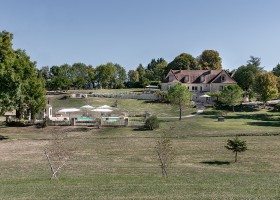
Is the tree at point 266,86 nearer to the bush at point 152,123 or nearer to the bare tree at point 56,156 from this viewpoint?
the bush at point 152,123

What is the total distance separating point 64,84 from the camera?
11000cm

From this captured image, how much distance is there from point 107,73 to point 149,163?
99891 millimetres

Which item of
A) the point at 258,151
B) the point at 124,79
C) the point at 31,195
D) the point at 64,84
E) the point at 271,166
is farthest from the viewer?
the point at 124,79

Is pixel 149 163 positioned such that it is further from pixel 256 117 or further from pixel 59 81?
pixel 59 81

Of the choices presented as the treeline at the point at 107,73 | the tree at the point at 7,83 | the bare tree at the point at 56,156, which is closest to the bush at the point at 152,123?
the bare tree at the point at 56,156

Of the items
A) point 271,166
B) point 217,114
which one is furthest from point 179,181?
point 217,114

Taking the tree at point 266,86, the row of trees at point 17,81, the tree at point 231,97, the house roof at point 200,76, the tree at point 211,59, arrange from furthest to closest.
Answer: the tree at point 211,59, the house roof at point 200,76, the tree at point 266,86, the tree at point 231,97, the row of trees at point 17,81

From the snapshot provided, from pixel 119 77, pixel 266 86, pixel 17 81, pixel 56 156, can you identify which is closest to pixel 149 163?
pixel 56 156

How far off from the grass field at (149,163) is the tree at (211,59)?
60.0 meters

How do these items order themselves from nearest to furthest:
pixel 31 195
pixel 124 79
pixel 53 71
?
pixel 31 195 → pixel 53 71 → pixel 124 79

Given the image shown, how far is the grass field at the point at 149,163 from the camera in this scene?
52.5ft

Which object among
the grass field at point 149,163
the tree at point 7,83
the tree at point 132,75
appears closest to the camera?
the grass field at point 149,163

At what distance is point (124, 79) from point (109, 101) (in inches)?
2358

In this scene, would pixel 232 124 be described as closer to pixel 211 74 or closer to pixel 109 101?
pixel 109 101
